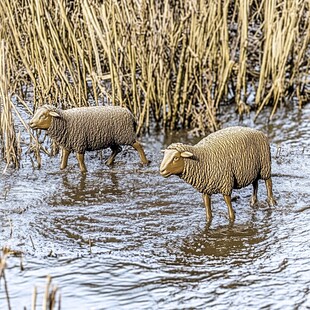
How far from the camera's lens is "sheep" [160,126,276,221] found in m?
6.63

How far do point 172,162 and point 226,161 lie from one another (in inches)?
22.9

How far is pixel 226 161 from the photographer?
6.90m

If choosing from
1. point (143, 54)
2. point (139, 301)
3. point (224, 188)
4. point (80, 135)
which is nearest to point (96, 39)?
point (143, 54)

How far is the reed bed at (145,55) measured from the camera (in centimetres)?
890

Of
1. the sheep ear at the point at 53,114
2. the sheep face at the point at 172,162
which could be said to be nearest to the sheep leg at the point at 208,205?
the sheep face at the point at 172,162

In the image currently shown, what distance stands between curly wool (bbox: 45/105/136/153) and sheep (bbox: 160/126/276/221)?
5.69ft

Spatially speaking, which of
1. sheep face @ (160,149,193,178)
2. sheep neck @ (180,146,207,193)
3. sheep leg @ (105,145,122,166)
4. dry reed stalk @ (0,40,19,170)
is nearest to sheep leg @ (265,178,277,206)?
sheep neck @ (180,146,207,193)

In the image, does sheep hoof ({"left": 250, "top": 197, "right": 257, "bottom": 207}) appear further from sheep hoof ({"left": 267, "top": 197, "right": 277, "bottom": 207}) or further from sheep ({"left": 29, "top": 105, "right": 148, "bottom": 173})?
sheep ({"left": 29, "top": 105, "right": 148, "bottom": 173})

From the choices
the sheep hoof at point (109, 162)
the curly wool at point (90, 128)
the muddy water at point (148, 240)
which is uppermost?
the curly wool at point (90, 128)

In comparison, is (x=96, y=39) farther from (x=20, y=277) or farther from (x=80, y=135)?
(x=20, y=277)

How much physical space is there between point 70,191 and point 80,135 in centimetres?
71

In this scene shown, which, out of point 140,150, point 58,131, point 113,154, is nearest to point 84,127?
point 58,131

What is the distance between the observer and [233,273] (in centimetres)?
586

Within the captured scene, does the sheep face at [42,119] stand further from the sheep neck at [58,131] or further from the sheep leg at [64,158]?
the sheep leg at [64,158]
